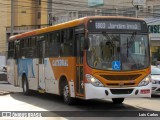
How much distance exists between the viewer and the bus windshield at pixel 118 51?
13.8 meters

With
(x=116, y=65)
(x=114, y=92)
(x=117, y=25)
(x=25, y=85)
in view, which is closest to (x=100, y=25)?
(x=117, y=25)

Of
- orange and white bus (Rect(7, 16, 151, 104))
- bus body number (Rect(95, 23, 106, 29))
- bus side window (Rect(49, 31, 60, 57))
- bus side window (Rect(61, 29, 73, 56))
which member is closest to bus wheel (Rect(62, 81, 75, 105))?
orange and white bus (Rect(7, 16, 151, 104))

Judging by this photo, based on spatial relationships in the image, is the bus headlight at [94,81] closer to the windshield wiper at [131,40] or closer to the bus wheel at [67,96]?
the windshield wiper at [131,40]

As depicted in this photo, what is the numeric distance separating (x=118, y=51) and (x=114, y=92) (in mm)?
1366

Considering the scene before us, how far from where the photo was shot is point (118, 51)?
45.8 feet

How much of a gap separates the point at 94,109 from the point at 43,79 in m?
4.38

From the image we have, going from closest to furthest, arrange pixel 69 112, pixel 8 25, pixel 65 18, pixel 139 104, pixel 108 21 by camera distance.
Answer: pixel 69 112 → pixel 108 21 → pixel 139 104 → pixel 65 18 → pixel 8 25

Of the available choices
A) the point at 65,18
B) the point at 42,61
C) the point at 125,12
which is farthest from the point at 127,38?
the point at 65,18

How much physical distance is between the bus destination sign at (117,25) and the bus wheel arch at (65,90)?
2.65 metres

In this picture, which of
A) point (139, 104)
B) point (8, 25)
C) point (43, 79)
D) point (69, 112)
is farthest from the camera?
point (8, 25)

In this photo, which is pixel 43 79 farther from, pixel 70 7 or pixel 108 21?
pixel 70 7

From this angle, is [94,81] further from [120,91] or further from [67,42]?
[67,42]

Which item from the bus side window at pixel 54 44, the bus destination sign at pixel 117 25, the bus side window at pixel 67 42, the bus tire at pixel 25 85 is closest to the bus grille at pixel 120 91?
the bus destination sign at pixel 117 25

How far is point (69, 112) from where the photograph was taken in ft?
A: 44.1
